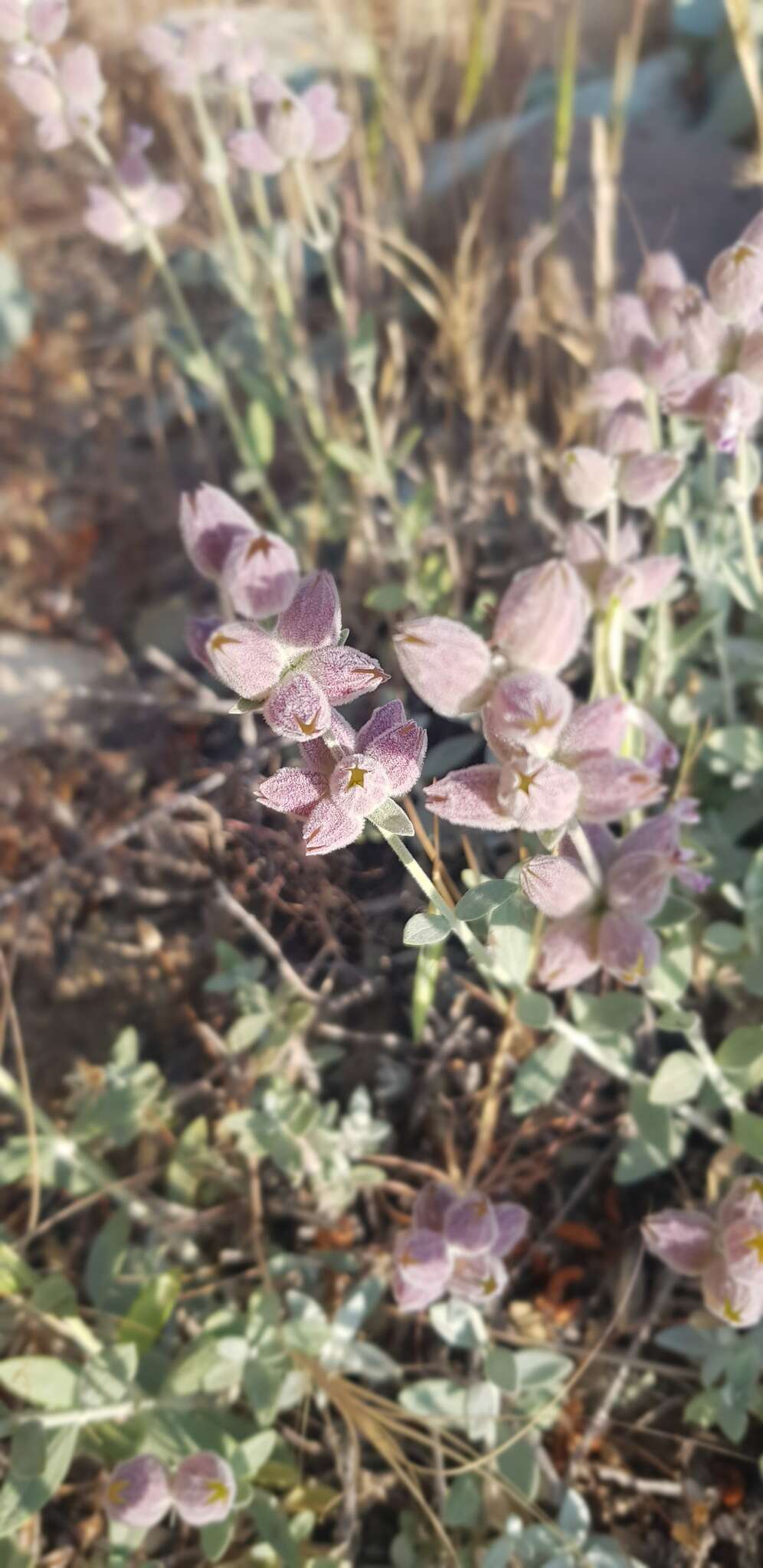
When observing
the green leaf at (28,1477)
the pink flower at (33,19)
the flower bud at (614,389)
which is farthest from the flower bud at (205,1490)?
the pink flower at (33,19)

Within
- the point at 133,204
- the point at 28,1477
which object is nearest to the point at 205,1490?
the point at 28,1477

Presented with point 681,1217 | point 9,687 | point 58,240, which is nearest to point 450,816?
point 681,1217

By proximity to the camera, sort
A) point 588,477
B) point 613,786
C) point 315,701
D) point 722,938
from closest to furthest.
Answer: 1. point 315,701
2. point 613,786
3. point 588,477
4. point 722,938

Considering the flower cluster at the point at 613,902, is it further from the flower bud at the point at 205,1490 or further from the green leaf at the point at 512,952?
the flower bud at the point at 205,1490

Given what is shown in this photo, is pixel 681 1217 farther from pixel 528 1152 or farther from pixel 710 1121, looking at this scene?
pixel 528 1152

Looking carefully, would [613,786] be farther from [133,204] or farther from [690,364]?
[133,204]

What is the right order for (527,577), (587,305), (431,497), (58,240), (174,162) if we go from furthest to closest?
(58,240), (174,162), (587,305), (431,497), (527,577)
